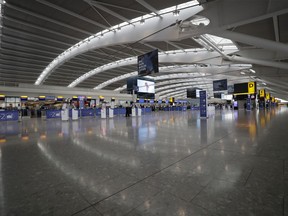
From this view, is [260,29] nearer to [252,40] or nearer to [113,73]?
[252,40]

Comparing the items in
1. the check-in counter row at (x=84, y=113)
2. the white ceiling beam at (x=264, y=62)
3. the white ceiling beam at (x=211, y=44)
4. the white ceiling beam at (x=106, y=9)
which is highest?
the white ceiling beam at (x=106, y=9)

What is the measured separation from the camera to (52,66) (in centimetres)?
2317

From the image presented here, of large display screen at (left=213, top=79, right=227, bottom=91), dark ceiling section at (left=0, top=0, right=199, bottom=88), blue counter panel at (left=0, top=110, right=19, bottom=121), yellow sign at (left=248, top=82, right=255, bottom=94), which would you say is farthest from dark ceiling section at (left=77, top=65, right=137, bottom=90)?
yellow sign at (left=248, top=82, right=255, bottom=94)

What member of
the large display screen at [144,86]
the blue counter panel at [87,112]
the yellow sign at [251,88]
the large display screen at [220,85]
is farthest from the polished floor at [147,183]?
the yellow sign at [251,88]

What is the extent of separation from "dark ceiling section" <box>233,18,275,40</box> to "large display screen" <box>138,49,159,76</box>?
235 inches

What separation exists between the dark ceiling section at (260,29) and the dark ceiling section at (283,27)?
47 cm

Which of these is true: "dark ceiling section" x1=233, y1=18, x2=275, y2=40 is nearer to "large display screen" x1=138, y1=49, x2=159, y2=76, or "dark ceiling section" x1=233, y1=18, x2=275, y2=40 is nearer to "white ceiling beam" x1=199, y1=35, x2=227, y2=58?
"white ceiling beam" x1=199, y1=35, x2=227, y2=58

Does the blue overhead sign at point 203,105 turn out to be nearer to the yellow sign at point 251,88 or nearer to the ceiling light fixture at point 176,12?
the ceiling light fixture at point 176,12

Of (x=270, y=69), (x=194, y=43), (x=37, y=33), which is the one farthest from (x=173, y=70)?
(x=37, y=33)

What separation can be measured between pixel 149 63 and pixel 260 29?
8.04 metres

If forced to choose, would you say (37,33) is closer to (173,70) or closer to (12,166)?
(12,166)

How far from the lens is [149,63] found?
11.7 metres

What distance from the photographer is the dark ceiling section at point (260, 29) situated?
983 centimetres

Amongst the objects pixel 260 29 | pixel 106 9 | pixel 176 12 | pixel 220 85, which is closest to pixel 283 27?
pixel 260 29
